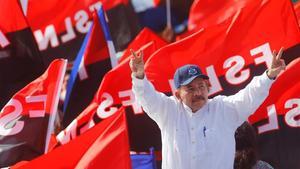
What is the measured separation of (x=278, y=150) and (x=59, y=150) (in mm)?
1427

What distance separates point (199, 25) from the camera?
521 cm

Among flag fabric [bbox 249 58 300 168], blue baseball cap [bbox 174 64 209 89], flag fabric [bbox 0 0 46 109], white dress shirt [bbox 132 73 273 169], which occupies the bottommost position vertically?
flag fabric [bbox 249 58 300 168]

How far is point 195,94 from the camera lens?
3.11m

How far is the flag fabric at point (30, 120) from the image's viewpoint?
4.10m

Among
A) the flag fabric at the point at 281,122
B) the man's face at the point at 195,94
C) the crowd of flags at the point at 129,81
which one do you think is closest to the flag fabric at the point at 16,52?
the crowd of flags at the point at 129,81

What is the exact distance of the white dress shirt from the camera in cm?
310

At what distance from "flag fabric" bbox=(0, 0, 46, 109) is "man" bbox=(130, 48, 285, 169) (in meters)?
1.82

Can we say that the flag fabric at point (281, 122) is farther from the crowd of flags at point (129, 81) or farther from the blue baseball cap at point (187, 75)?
the blue baseball cap at point (187, 75)

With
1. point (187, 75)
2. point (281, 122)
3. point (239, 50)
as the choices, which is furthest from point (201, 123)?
point (239, 50)

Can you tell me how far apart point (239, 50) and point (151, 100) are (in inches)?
48.5

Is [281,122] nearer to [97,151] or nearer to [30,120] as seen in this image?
[97,151]

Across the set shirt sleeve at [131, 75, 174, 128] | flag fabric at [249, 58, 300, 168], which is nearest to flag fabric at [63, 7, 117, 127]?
flag fabric at [249, 58, 300, 168]

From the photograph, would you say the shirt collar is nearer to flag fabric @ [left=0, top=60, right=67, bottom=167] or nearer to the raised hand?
the raised hand

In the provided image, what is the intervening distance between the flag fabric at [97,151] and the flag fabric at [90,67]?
139 centimetres
